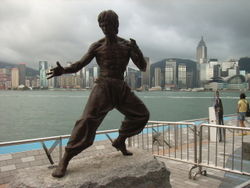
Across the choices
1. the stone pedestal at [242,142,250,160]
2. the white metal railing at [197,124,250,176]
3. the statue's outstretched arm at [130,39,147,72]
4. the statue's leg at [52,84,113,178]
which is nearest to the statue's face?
the statue's outstretched arm at [130,39,147,72]

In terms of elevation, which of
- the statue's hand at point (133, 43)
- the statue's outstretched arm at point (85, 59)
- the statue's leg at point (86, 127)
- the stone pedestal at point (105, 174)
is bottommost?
the stone pedestal at point (105, 174)

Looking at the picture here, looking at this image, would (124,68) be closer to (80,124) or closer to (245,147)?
(80,124)

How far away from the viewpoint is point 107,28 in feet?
13.4

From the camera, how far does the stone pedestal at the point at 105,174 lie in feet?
11.3

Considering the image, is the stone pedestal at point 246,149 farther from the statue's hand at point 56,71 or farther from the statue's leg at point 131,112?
the statue's hand at point 56,71

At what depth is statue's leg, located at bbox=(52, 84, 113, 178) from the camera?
372 cm

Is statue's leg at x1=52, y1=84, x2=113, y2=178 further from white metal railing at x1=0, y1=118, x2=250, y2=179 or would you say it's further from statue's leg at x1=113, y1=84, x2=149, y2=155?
white metal railing at x1=0, y1=118, x2=250, y2=179

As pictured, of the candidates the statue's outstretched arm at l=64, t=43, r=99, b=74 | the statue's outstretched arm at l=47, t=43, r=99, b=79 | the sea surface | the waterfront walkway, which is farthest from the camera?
the sea surface

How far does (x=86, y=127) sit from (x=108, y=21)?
5.37ft

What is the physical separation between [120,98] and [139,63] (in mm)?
660

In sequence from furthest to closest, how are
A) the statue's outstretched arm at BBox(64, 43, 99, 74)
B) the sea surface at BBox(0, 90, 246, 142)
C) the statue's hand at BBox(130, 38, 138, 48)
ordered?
the sea surface at BBox(0, 90, 246, 142), the statue's outstretched arm at BBox(64, 43, 99, 74), the statue's hand at BBox(130, 38, 138, 48)

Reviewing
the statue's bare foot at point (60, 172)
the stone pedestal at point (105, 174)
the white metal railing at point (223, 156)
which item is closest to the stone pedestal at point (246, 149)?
the white metal railing at point (223, 156)

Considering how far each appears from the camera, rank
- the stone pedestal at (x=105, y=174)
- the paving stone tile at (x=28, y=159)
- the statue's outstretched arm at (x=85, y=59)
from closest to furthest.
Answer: the stone pedestal at (x=105, y=174) < the statue's outstretched arm at (x=85, y=59) < the paving stone tile at (x=28, y=159)

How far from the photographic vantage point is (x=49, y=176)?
3611 millimetres
